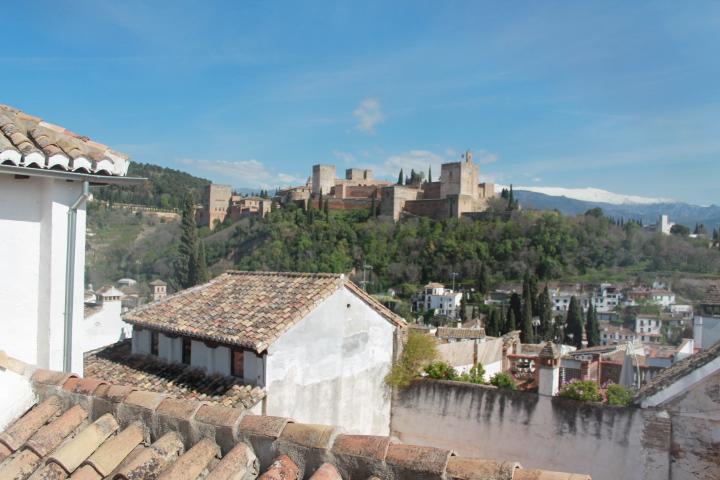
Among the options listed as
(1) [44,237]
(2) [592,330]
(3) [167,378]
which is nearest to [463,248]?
(2) [592,330]

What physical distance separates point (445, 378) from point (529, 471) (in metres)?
8.90

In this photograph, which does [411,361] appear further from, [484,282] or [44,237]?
[484,282]

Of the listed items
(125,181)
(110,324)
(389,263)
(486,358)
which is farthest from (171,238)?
(125,181)

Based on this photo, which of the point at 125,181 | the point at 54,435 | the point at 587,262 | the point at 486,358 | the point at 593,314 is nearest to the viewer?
the point at 54,435

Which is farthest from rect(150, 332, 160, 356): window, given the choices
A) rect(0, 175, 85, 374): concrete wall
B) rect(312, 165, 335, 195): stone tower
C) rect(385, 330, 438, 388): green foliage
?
rect(312, 165, 335, 195): stone tower

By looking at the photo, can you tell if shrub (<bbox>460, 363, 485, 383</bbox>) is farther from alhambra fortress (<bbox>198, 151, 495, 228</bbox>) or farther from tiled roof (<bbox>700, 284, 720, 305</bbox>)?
alhambra fortress (<bbox>198, 151, 495, 228</bbox>)

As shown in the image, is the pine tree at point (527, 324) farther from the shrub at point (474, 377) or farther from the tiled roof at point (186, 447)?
the tiled roof at point (186, 447)

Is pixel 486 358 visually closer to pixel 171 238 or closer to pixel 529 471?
pixel 529 471

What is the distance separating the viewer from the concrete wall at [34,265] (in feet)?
11.3

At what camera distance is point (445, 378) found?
1095cm

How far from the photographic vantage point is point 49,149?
3.47m

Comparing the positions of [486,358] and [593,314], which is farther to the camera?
[593,314]

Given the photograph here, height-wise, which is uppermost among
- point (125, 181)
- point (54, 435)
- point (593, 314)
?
point (125, 181)

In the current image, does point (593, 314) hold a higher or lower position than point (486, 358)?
lower
